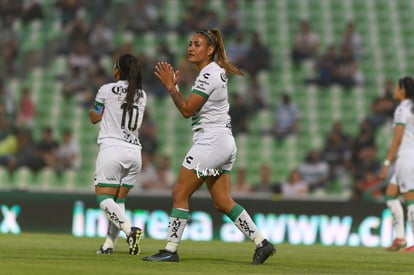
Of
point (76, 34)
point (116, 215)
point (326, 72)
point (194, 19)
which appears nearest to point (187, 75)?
point (194, 19)

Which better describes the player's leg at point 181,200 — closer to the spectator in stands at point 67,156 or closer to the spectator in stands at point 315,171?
the spectator in stands at point 315,171

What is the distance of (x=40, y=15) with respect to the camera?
25.4m

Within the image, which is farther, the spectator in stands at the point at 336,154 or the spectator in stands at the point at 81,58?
the spectator in stands at the point at 81,58

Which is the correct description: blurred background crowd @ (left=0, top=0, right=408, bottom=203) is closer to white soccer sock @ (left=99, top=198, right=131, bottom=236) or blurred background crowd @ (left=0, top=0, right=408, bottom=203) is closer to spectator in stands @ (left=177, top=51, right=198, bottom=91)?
spectator in stands @ (left=177, top=51, right=198, bottom=91)

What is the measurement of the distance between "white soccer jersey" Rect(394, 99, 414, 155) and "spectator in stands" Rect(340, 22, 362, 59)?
9882 mm

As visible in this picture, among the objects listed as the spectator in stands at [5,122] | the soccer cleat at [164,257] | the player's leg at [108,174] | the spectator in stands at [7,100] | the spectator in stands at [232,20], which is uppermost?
the spectator in stands at [232,20]

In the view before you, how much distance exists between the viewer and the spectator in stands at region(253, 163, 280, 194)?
20.2 m

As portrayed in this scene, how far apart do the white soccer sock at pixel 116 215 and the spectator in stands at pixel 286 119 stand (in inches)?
442

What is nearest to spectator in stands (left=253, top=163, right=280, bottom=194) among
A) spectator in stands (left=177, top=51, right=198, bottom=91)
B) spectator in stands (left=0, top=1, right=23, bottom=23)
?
spectator in stands (left=177, top=51, right=198, bottom=91)

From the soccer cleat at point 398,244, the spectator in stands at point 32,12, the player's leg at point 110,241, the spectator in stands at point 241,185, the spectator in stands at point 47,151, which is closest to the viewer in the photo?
the player's leg at point 110,241

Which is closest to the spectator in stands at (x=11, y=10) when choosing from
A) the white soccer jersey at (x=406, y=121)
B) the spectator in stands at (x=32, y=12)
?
the spectator in stands at (x=32, y=12)

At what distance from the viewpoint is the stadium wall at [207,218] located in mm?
18094

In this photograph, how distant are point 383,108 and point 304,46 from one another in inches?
119

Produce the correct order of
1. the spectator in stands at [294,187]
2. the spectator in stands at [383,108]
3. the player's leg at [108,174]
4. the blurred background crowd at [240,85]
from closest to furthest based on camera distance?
the player's leg at [108,174] < the spectator in stands at [294,187] < the blurred background crowd at [240,85] < the spectator in stands at [383,108]
